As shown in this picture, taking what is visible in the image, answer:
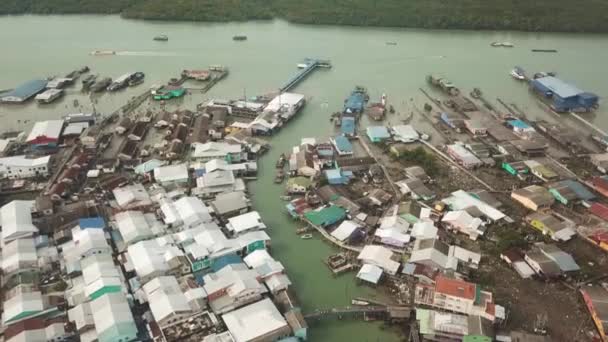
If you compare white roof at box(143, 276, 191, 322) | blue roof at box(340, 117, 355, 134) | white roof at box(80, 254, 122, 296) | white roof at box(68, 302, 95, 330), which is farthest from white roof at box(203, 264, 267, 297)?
blue roof at box(340, 117, 355, 134)

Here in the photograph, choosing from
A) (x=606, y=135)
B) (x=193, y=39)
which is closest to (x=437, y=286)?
(x=606, y=135)

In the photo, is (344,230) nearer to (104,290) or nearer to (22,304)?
(104,290)

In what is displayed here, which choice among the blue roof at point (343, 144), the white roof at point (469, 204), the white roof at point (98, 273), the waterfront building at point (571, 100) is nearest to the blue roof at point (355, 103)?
the blue roof at point (343, 144)

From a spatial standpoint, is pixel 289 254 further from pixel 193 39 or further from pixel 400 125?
pixel 193 39

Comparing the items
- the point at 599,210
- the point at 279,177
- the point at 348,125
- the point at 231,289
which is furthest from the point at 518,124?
the point at 231,289

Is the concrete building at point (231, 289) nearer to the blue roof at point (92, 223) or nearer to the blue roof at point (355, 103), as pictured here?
the blue roof at point (92, 223)

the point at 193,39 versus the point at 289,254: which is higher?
the point at 193,39
